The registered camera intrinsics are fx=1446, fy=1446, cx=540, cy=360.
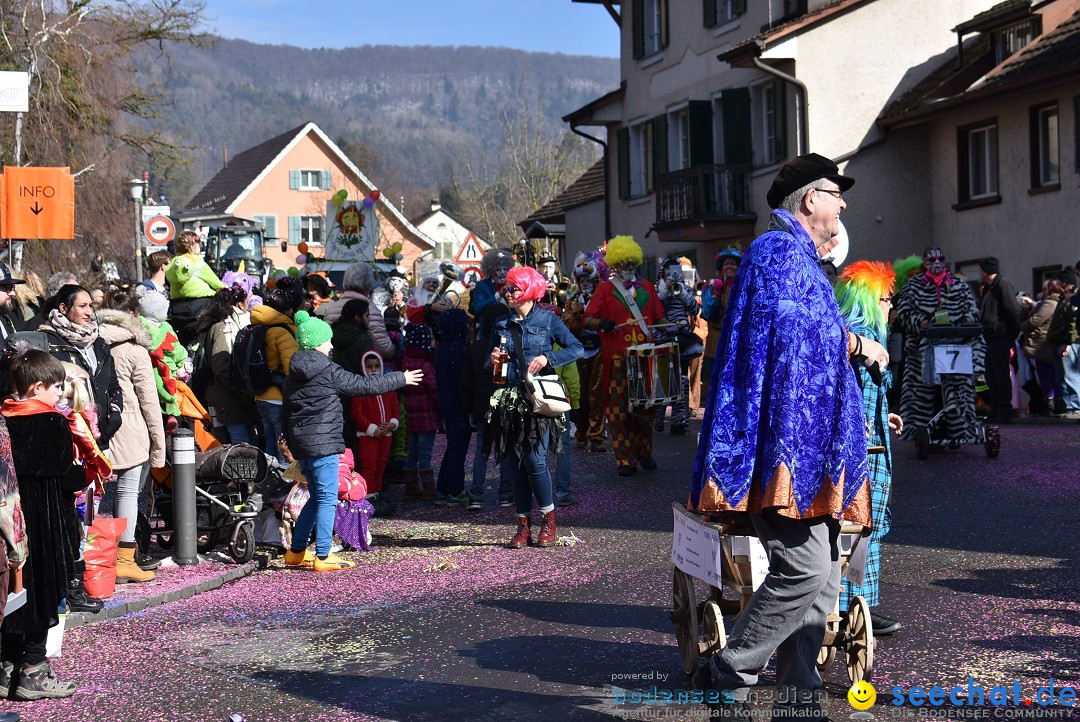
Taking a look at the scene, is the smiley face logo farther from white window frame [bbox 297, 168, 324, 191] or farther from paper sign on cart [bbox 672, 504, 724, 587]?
white window frame [bbox 297, 168, 324, 191]

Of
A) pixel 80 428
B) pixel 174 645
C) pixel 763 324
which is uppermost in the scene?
pixel 763 324

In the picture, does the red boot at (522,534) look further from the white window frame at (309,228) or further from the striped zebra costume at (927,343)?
the white window frame at (309,228)

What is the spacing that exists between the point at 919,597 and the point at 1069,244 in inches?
693

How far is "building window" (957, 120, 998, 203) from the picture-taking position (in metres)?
26.5

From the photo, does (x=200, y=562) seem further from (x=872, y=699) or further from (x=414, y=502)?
(x=872, y=699)

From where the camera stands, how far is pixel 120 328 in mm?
9438

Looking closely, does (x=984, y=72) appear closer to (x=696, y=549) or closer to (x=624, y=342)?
(x=624, y=342)

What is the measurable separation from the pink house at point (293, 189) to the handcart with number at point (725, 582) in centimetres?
7236

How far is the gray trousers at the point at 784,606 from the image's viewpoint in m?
5.17

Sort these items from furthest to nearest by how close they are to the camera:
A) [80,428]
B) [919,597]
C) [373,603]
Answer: [373,603] → [919,597] → [80,428]

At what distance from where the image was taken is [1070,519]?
417 inches

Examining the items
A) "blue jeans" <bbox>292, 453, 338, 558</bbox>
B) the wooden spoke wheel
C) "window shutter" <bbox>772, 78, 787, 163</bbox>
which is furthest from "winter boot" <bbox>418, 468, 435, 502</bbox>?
"window shutter" <bbox>772, 78, 787, 163</bbox>

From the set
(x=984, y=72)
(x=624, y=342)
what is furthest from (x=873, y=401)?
(x=984, y=72)

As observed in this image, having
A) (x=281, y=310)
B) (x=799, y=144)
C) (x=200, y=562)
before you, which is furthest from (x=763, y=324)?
(x=799, y=144)
